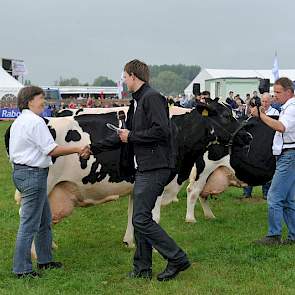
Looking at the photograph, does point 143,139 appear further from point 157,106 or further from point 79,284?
point 79,284

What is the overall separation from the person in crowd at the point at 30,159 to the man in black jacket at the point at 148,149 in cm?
51

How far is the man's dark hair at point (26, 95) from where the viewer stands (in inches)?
231

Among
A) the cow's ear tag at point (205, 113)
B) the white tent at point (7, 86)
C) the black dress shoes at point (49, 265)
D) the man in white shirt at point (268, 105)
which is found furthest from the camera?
the white tent at point (7, 86)

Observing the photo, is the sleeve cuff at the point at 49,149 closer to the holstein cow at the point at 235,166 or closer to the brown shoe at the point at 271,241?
the brown shoe at the point at 271,241

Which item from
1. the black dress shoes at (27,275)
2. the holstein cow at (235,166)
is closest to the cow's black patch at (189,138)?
the holstein cow at (235,166)

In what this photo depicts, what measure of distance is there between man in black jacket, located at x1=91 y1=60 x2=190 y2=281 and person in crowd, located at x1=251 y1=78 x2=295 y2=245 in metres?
1.85

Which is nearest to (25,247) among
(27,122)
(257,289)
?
(27,122)

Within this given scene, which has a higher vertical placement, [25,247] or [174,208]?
[25,247]

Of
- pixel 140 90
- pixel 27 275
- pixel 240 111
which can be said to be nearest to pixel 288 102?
pixel 140 90

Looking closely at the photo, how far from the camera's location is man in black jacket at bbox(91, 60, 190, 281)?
5441 millimetres

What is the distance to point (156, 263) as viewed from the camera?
6672 mm

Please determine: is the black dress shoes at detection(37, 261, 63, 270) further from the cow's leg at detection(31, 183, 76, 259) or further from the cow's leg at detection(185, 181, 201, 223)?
the cow's leg at detection(185, 181, 201, 223)

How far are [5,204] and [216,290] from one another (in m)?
6.02

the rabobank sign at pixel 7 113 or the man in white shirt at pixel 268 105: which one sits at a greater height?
the man in white shirt at pixel 268 105
